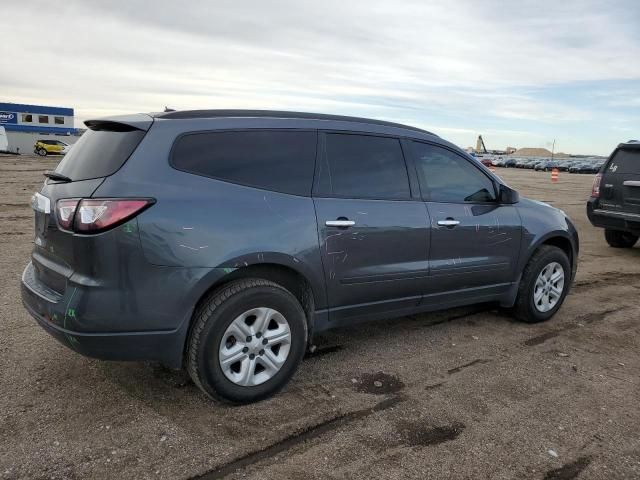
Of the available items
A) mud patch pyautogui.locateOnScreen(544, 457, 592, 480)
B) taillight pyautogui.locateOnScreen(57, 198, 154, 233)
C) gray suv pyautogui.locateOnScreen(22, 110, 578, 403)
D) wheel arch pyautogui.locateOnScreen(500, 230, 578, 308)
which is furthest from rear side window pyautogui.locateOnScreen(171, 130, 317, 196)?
wheel arch pyautogui.locateOnScreen(500, 230, 578, 308)

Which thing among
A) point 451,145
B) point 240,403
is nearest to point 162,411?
point 240,403

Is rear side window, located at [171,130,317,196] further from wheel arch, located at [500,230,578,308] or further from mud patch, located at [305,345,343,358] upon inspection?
wheel arch, located at [500,230,578,308]

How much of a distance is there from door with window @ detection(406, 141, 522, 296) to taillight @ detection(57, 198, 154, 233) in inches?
88.9

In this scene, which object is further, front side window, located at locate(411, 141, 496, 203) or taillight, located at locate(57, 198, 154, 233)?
front side window, located at locate(411, 141, 496, 203)

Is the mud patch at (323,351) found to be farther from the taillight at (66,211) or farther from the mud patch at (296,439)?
the taillight at (66,211)

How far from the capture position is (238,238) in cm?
323

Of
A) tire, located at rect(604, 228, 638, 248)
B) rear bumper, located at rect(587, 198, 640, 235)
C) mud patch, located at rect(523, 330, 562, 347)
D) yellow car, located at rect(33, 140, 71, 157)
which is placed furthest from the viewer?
yellow car, located at rect(33, 140, 71, 157)

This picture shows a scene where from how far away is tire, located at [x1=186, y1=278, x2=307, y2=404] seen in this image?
3168mm

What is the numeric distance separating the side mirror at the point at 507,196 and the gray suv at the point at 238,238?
0.47 meters

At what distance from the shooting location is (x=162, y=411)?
3301 millimetres

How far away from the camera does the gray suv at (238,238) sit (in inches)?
117

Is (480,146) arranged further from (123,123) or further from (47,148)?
(123,123)

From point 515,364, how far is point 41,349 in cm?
367

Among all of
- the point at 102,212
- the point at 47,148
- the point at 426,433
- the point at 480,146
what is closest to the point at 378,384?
the point at 426,433
